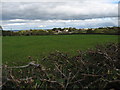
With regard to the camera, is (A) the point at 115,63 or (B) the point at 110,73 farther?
(A) the point at 115,63

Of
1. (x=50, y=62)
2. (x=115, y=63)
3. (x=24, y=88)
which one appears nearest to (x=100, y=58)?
(x=115, y=63)

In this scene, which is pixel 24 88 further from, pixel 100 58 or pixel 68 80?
pixel 100 58

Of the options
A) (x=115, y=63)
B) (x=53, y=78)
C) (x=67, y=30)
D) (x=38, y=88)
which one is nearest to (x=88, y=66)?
(x=115, y=63)

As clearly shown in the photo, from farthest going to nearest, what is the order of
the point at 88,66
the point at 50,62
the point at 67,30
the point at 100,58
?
1. the point at 67,30
2. the point at 50,62
3. the point at 100,58
4. the point at 88,66

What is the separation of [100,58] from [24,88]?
1088 mm

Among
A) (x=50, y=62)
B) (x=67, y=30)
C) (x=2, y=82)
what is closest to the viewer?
(x=2, y=82)

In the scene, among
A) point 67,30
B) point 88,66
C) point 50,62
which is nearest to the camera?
point 88,66

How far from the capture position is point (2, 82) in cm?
197

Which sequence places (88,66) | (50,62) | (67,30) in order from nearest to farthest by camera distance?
(88,66), (50,62), (67,30)

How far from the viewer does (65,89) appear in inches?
69.6

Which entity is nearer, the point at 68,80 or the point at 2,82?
the point at 68,80

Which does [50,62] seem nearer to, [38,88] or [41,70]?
[41,70]

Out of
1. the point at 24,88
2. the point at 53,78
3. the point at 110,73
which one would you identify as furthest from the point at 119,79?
the point at 24,88

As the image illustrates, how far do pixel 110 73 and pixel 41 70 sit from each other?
63 centimetres
